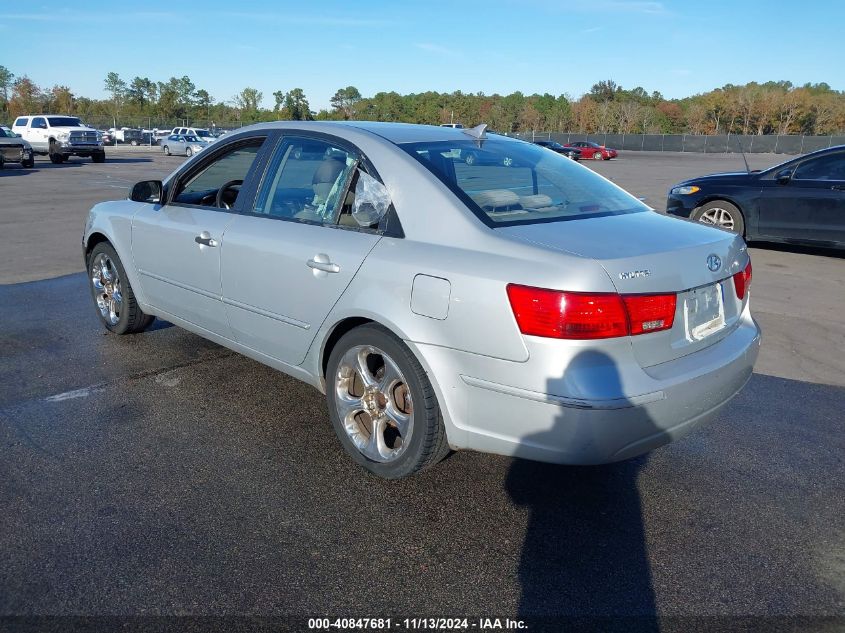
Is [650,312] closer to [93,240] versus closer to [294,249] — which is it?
[294,249]

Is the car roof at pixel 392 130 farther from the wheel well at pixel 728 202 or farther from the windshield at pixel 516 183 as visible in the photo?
the wheel well at pixel 728 202

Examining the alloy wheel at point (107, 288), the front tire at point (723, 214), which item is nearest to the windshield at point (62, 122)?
the front tire at point (723, 214)

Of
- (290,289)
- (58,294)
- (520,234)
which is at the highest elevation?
(520,234)

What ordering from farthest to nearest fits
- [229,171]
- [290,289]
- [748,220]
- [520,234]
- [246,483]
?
[748,220] < [229,171] < [290,289] < [246,483] < [520,234]

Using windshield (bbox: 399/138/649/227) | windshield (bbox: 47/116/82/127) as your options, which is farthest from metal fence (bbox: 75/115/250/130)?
windshield (bbox: 399/138/649/227)

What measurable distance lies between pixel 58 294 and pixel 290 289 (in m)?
4.60

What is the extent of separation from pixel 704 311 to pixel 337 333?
5.81 ft

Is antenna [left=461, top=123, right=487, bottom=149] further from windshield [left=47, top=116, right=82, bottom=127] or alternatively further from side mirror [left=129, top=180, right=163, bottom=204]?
windshield [left=47, top=116, right=82, bottom=127]

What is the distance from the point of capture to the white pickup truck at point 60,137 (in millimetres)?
32781

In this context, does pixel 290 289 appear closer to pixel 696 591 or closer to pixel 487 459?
pixel 487 459

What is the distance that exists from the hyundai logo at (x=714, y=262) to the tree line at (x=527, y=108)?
81.1 meters

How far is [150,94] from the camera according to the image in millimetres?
108375

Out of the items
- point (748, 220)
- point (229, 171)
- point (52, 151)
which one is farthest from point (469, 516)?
point (52, 151)

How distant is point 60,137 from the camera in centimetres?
3306
